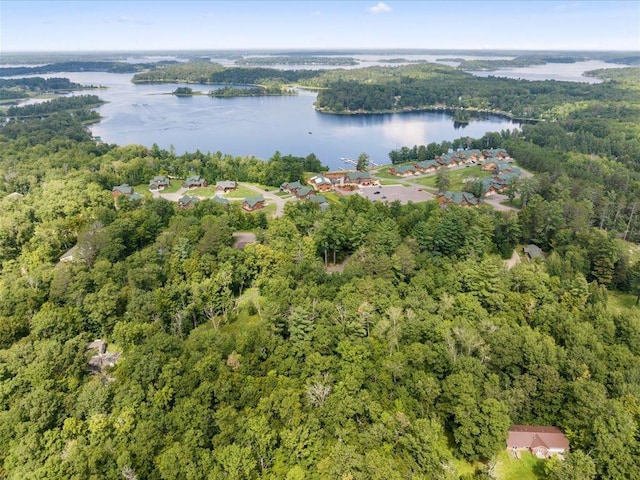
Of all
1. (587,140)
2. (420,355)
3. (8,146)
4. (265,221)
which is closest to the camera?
(420,355)

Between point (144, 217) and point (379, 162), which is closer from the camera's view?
point (144, 217)

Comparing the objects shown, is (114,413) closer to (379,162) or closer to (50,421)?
(50,421)

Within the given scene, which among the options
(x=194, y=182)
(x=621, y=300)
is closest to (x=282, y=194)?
(x=194, y=182)

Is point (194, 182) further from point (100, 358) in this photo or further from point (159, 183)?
point (100, 358)

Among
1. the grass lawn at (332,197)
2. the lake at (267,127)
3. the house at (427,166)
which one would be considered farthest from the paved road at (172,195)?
the house at (427,166)

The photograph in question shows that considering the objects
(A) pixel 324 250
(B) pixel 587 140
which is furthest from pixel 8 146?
(B) pixel 587 140

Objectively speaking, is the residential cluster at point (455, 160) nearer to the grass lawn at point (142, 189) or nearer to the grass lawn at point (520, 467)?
the grass lawn at point (142, 189)
